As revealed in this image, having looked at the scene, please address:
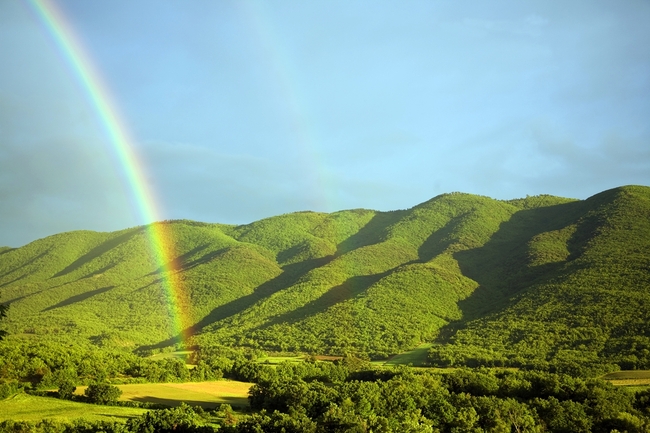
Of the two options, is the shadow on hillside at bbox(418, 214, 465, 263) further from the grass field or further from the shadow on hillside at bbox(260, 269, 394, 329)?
the grass field

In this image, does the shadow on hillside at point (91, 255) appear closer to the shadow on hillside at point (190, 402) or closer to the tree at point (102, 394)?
the shadow on hillside at point (190, 402)

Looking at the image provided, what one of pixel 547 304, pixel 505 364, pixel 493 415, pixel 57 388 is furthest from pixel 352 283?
pixel 493 415

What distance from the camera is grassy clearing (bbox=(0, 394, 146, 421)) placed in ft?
129

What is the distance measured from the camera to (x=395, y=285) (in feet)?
356

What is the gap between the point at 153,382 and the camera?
60125 mm

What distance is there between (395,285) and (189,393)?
60721mm

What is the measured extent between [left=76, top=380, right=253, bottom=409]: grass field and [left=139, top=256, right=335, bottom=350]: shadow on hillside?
46.0m

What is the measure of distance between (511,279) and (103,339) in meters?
79.0

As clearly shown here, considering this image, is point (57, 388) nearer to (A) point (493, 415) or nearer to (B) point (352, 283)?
(A) point (493, 415)

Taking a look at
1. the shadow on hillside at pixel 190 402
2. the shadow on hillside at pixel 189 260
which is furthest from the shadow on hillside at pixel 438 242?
the shadow on hillside at pixel 190 402

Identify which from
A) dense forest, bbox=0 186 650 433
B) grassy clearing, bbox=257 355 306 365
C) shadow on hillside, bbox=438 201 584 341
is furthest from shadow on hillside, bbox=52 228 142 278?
shadow on hillside, bbox=438 201 584 341

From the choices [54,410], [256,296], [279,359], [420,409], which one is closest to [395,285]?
[279,359]

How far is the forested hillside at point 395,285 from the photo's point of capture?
249 feet

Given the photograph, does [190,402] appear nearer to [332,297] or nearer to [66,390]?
[66,390]
